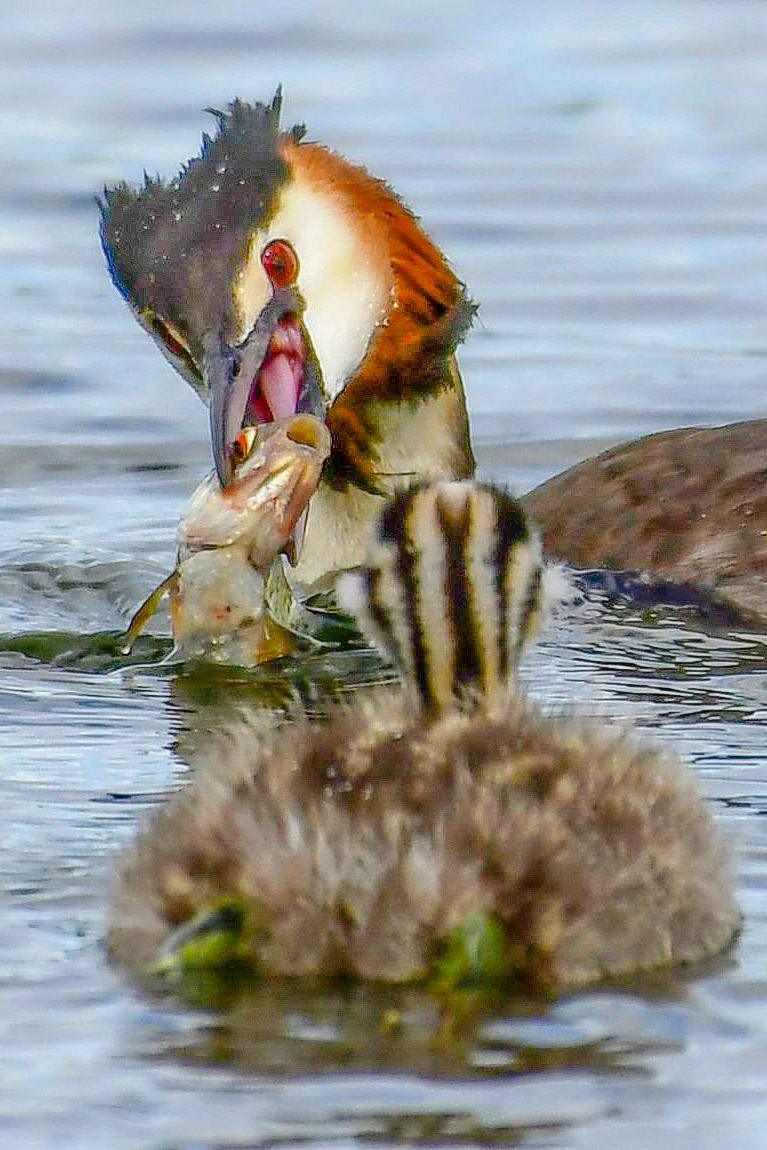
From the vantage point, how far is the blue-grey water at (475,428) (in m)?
4.23

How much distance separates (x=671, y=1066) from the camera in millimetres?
4301

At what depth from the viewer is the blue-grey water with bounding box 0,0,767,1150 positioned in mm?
4233

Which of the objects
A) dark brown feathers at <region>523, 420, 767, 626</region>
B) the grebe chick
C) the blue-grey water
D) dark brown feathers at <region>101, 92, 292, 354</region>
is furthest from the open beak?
the grebe chick

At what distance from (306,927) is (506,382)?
596cm

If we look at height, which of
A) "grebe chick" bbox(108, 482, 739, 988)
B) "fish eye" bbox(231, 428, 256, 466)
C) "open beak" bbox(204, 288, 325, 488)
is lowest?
"grebe chick" bbox(108, 482, 739, 988)

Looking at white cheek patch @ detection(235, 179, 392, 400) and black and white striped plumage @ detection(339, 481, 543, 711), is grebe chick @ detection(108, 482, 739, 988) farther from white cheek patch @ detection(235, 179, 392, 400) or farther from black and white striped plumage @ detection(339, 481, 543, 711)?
white cheek patch @ detection(235, 179, 392, 400)

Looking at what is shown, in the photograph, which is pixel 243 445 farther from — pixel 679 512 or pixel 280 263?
pixel 679 512

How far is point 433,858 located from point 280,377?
2.92m

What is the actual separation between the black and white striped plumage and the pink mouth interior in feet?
5.15

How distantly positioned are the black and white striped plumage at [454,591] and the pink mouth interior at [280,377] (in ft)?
5.15

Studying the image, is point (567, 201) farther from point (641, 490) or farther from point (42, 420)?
point (641, 490)

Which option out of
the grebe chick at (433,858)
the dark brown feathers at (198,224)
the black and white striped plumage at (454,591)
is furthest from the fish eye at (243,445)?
the grebe chick at (433,858)

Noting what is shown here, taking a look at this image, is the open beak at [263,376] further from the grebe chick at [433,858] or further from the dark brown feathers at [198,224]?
the grebe chick at [433,858]

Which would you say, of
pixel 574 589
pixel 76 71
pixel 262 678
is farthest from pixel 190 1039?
pixel 76 71
